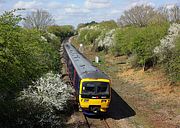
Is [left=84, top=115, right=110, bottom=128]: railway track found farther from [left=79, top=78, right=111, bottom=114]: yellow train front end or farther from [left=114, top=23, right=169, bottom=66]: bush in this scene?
[left=114, top=23, right=169, bottom=66]: bush

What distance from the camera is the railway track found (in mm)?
19647

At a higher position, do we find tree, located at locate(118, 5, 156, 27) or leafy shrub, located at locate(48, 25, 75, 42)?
tree, located at locate(118, 5, 156, 27)

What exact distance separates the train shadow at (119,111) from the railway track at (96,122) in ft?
2.13

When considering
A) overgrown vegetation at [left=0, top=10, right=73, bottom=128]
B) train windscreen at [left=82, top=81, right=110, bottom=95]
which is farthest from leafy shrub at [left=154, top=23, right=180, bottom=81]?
overgrown vegetation at [left=0, top=10, right=73, bottom=128]

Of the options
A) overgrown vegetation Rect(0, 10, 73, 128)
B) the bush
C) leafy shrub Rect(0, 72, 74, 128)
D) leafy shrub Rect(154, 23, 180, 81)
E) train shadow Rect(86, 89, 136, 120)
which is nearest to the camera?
overgrown vegetation Rect(0, 10, 73, 128)

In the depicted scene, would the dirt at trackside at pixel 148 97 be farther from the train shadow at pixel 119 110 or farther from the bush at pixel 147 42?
the bush at pixel 147 42

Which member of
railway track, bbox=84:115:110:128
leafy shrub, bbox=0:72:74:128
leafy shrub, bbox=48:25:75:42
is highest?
leafy shrub, bbox=0:72:74:128

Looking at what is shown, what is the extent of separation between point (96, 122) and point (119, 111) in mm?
3190

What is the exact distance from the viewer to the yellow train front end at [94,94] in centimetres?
2034

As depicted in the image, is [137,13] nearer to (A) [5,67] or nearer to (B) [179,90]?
(B) [179,90]

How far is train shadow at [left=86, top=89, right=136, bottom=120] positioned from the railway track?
0.65 meters

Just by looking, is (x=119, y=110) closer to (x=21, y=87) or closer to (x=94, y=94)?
(x=94, y=94)

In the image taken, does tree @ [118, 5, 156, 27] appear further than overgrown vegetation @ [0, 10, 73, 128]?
Yes

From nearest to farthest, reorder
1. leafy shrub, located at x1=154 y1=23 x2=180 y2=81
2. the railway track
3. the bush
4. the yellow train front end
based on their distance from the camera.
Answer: the railway track, the yellow train front end, leafy shrub, located at x1=154 y1=23 x2=180 y2=81, the bush
